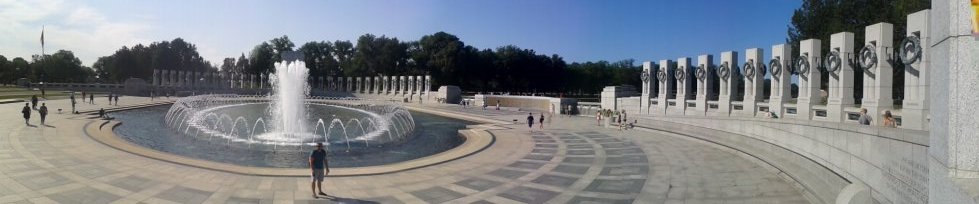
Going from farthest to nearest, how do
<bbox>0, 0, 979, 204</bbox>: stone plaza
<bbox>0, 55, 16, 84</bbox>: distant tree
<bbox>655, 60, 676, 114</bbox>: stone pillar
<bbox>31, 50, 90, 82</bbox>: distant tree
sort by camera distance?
<bbox>31, 50, 90, 82</bbox>: distant tree, <bbox>0, 55, 16, 84</bbox>: distant tree, <bbox>655, 60, 676, 114</bbox>: stone pillar, <bbox>0, 0, 979, 204</bbox>: stone plaza

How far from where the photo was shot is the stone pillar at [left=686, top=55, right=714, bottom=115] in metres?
27.5

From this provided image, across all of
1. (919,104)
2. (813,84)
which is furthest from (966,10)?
(813,84)

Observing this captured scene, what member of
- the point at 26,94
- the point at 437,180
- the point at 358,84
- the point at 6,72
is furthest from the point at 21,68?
the point at 437,180

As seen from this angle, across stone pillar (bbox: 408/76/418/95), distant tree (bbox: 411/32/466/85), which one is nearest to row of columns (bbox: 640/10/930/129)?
stone pillar (bbox: 408/76/418/95)

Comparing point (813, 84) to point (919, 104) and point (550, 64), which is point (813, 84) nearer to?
point (919, 104)

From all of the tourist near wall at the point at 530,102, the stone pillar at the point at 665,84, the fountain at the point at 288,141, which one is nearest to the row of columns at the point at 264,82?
the tourist near wall at the point at 530,102

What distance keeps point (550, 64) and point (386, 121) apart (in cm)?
7285

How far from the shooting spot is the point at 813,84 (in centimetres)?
2027

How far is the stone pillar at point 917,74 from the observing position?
1391 centimetres

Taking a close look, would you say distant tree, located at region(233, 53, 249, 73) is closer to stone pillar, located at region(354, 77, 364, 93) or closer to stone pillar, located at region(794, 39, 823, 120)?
stone pillar, located at region(354, 77, 364, 93)

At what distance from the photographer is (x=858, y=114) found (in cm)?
1786

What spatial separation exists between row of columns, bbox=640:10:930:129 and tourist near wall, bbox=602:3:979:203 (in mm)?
41

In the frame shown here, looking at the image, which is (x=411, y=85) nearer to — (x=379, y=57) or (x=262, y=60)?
(x=379, y=57)

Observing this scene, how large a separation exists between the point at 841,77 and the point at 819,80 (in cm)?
178
